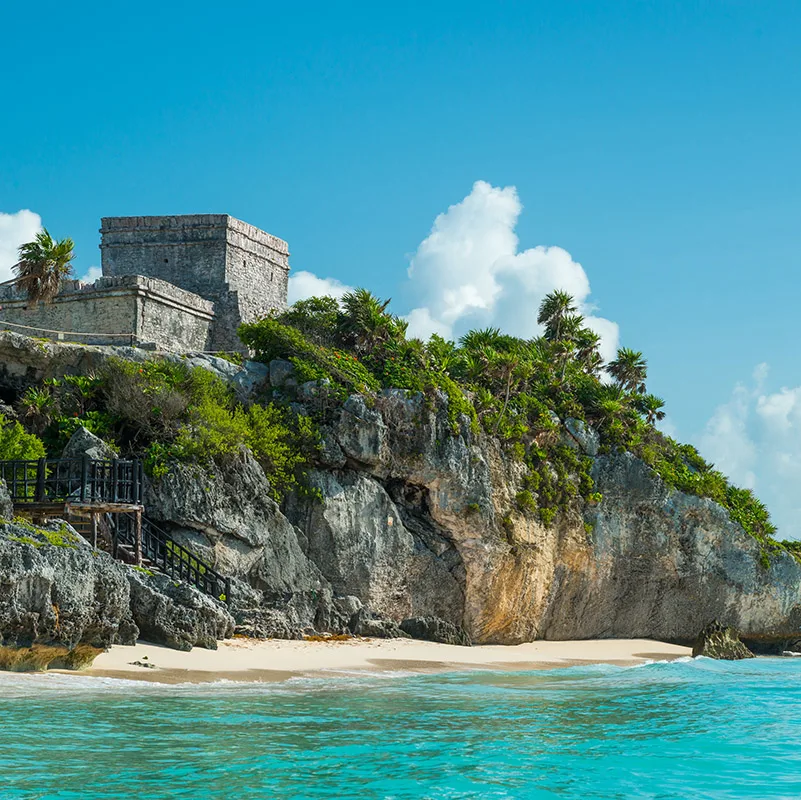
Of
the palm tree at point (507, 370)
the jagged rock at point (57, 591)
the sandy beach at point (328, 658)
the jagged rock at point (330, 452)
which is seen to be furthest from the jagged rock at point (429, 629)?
the jagged rock at point (57, 591)

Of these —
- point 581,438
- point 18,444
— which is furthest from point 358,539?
point 581,438

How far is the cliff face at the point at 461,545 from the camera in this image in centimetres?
2570

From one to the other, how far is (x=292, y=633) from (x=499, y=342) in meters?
21.2

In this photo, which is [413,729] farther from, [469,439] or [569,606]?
[569,606]

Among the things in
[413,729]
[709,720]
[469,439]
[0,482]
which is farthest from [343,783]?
[469,439]

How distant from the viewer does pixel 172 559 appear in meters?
23.0

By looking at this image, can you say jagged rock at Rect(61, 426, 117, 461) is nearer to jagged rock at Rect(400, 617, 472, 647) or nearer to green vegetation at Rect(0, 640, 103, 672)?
green vegetation at Rect(0, 640, 103, 672)

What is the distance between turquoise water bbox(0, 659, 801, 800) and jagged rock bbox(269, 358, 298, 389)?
45.5 feet

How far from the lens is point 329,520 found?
28.6m

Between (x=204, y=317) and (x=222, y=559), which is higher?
(x=204, y=317)

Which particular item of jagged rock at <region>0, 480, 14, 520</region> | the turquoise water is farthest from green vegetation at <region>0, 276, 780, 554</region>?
the turquoise water

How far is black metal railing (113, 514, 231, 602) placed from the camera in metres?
22.4

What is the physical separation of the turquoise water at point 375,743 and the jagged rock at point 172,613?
276cm

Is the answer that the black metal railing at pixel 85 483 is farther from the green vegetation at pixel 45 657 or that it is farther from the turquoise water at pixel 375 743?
the turquoise water at pixel 375 743
